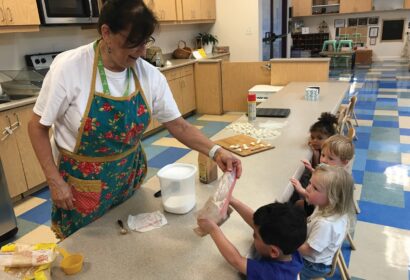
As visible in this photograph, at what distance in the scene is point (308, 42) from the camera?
10383mm

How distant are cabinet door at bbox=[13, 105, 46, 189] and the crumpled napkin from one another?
6.59 feet

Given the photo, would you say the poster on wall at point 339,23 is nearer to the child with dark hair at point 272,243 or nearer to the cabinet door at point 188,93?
the cabinet door at point 188,93

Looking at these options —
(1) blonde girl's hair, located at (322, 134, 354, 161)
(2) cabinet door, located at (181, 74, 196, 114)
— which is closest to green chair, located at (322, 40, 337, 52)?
(2) cabinet door, located at (181, 74, 196, 114)

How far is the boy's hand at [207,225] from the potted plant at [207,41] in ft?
18.2

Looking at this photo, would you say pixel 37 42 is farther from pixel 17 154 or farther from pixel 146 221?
pixel 146 221

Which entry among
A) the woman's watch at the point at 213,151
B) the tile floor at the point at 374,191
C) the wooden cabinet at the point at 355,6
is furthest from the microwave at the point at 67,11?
the wooden cabinet at the point at 355,6

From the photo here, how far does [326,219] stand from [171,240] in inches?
26.9

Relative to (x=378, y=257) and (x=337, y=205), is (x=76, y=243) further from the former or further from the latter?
(x=378, y=257)

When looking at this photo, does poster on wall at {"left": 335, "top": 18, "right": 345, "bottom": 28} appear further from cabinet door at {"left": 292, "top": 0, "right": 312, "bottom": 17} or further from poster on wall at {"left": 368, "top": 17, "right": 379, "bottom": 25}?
cabinet door at {"left": 292, "top": 0, "right": 312, "bottom": 17}

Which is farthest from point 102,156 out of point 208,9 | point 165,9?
point 208,9

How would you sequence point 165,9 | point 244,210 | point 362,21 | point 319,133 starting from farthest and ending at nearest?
point 362,21 → point 165,9 → point 319,133 → point 244,210

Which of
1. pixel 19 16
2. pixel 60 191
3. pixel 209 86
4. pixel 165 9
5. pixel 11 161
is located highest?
pixel 165 9

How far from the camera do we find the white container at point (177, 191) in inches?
47.1

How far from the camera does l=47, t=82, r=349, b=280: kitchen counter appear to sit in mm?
944
